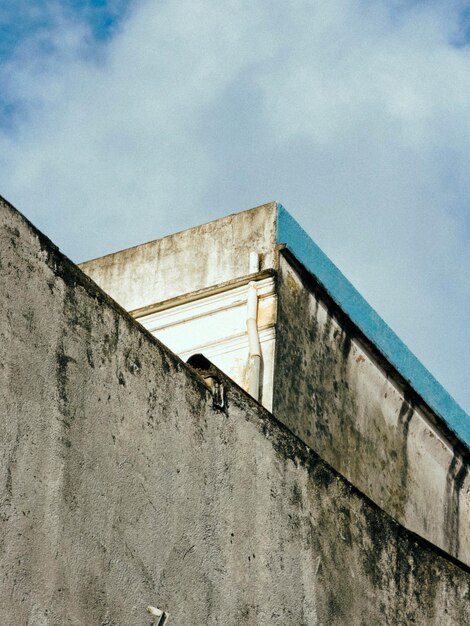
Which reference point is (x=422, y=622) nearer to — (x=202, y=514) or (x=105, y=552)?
(x=202, y=514)

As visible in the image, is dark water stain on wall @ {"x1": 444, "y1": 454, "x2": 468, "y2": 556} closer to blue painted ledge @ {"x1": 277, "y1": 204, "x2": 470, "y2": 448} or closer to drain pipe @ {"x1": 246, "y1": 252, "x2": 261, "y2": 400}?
blue painted ledge @ {"x1": 277, "y1": 204, "x2": 470, "y2": 448}

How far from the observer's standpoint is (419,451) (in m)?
12.8

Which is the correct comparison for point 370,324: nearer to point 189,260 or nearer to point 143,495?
point 189,260

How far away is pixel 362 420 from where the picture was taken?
12.0 metres

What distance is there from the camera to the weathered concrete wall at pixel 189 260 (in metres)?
11.7

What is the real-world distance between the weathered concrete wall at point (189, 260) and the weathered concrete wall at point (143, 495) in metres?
4.51

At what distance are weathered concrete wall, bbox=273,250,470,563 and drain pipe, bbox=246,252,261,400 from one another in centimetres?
18

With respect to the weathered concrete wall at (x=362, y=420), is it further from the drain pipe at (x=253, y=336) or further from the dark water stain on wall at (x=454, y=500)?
the drain pipe at (x=253, y=336)

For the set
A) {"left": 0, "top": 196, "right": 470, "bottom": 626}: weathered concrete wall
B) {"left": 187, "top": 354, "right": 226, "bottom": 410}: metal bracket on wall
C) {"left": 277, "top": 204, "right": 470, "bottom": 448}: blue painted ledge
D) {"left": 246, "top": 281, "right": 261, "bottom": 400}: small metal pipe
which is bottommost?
{"left": 0, "top": 196, "right": 470, "bottom": 626}: weathered concrete wall

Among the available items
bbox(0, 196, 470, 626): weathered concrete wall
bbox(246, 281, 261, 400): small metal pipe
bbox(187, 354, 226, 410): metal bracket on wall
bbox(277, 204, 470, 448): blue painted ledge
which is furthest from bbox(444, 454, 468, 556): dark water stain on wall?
bbox(187, 354, 226, 410): metal bracket on wall

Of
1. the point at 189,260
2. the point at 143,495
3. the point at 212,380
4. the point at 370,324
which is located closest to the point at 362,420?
the point at 370,324

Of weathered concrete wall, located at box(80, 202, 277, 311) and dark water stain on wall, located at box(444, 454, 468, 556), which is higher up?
weathered concrete wall, located at box(80, 202, 277, 311)

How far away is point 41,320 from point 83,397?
1.20 feet

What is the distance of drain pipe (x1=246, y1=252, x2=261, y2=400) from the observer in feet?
35.1
